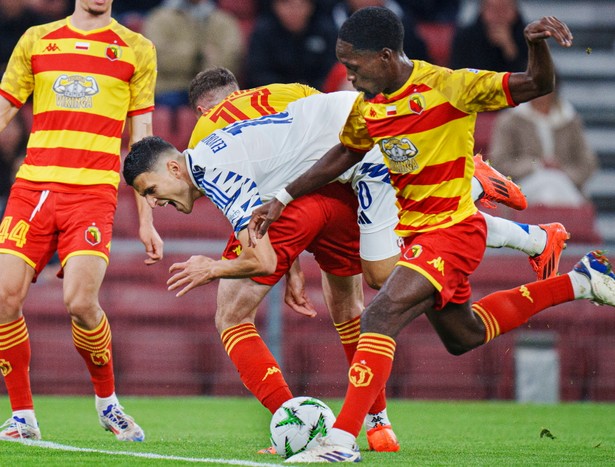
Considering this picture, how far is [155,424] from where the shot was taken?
7.86 metres

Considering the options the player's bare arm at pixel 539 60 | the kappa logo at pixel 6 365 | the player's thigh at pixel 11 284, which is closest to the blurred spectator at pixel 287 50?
the player's thigh at pixel 11 284

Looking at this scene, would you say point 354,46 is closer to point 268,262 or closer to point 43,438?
point 268,262

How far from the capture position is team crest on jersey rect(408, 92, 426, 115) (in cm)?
522

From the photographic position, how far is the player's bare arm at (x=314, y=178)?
5.50 metres

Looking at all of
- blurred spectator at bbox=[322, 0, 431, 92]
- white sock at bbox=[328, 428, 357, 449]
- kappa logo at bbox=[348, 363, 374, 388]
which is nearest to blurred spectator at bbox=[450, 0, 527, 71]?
blurred spectator at bbox=[322, 0, 431, 92]

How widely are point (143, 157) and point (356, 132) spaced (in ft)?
3.41

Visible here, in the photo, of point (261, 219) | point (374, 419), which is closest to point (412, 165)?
point (261, 219)

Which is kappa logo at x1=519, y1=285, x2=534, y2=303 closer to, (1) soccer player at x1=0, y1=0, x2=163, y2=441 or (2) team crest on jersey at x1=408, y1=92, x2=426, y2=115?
(2) team crest on jersey at x1=408, y1=92, x2=426, y2=115

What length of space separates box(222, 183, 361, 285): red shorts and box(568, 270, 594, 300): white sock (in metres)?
1.11

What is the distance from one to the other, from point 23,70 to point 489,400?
5.23m

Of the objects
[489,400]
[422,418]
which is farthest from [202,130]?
[489,400]

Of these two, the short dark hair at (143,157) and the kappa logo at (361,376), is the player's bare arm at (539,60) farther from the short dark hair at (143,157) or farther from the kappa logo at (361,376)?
the short dark hair at (143,157)

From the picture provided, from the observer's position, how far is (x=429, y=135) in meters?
5.25

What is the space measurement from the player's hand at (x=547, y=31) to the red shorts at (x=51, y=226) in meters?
2.72
